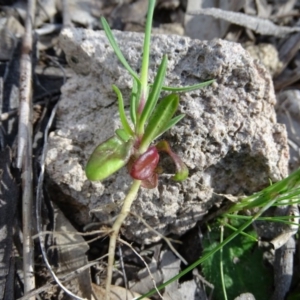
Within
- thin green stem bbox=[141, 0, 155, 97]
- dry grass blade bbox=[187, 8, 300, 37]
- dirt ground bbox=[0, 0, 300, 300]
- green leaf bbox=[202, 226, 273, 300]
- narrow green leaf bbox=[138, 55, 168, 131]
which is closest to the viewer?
narrow green leaf bbox=[138, 55, 168, 131]

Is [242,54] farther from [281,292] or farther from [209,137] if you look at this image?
[281,292]

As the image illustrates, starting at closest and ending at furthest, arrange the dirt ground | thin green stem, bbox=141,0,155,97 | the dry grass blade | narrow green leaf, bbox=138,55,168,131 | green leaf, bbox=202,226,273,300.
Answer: narrow green leaf, bbox=138,55,168,131 < thin green stem, bbox=141,0,155,97 < the dirt ground < green leaf, bbox=202,226,273,300 < the dry grass blade

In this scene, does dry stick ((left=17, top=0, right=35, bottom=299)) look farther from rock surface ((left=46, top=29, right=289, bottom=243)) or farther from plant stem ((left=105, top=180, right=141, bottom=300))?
plant stem ((left=105, top=180, right=141, bottom=300))

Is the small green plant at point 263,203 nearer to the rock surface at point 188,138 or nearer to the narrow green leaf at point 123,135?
the rock surface at point 188,138

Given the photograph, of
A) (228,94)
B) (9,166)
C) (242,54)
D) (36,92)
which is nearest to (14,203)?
(9,166)

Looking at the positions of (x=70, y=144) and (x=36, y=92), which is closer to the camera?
(x=70, y=144)

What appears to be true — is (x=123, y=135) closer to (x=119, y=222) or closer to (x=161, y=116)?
(x=161, y=116)

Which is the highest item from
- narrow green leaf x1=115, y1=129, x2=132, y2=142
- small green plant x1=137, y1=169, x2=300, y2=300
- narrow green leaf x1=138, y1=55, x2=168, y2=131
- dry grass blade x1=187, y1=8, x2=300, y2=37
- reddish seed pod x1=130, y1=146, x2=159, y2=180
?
dry grass blade x1=187, y1=8, x2=300, y2=37

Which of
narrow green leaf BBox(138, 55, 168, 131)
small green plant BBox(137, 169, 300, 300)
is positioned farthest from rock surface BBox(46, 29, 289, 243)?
narrow green leaf BBox(138, 55, 168, 131)
